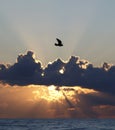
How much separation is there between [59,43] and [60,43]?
16 centimetres

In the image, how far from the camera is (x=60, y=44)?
49.2 metres

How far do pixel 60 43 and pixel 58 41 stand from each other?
31 cm

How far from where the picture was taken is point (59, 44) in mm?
49156

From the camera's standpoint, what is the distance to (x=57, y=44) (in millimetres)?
48688

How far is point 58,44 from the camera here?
49.1 metres

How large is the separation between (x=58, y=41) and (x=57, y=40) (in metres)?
0.49

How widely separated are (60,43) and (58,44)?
0.93 ft

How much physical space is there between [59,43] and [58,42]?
16 cm

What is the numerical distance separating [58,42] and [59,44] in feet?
0.78

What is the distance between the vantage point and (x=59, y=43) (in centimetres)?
4916

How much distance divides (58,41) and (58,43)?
31 cm

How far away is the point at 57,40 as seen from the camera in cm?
4872

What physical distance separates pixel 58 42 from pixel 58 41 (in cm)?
14

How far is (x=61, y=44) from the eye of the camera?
49375mm
